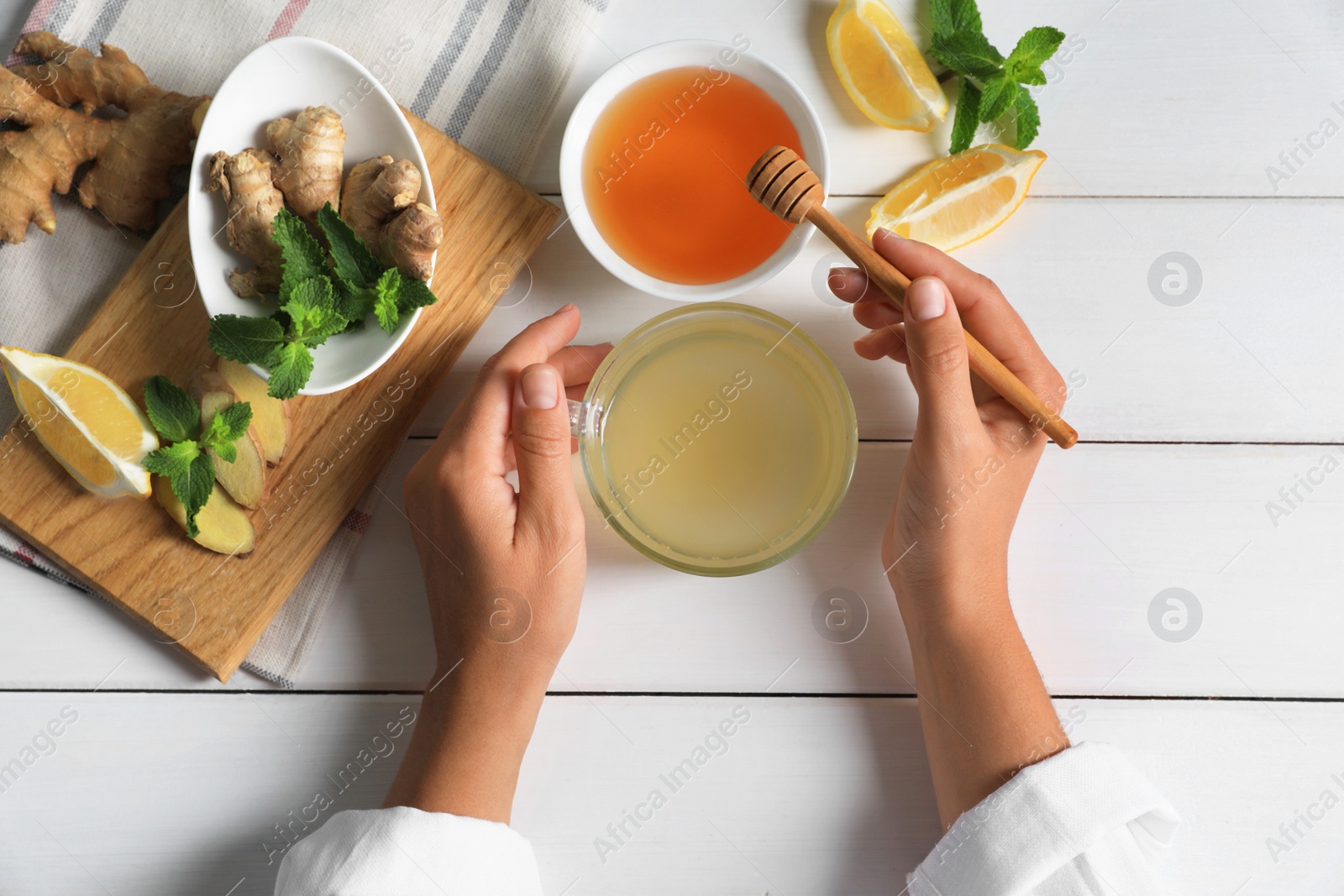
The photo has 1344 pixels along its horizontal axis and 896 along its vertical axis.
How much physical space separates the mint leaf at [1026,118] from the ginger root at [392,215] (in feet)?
2.01

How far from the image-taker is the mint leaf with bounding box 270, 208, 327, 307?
2.52ft

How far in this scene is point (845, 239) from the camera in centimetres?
80

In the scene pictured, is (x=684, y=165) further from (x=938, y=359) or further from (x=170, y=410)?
(x=170, y=410)

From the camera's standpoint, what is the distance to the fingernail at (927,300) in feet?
2.41

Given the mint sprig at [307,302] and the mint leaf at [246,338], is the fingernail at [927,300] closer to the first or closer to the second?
the mint sprig at [307,302]

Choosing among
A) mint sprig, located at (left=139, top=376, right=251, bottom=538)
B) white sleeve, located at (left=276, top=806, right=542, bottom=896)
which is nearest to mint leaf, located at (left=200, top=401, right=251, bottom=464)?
mint sprig, located at (left=139, top=376, right=251, bottom=538)

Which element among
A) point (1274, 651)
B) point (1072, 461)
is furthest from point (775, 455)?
point (1274, 651)

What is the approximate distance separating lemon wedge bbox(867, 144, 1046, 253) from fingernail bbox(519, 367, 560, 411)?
39 centimetres

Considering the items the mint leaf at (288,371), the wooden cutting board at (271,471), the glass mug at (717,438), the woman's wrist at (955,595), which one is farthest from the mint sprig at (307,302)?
the woman's wrist at (955,595)

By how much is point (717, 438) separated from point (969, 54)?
1.61 feet

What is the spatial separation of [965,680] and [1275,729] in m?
0.38

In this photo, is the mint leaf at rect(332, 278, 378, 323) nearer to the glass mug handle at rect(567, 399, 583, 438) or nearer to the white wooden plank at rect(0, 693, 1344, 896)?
the glass mug handle at rect(567, 399, 583, 438)

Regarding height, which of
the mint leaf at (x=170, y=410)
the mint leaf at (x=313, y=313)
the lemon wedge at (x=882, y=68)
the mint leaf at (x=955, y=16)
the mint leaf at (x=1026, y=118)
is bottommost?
the mint leaf at (x=170, y=410)

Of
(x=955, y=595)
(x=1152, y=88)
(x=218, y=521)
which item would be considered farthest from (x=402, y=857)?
(x=1152, y=88)
